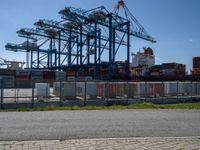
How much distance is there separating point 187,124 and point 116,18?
54198mm

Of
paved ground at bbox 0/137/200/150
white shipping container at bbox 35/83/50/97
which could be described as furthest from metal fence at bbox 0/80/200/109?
paved ground at bbox 0/137/200/150

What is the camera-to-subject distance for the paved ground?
6969mm

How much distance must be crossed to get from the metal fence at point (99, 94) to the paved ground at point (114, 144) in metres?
12.0

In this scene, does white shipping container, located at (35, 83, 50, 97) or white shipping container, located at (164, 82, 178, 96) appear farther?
white shipping container, located at (164, 82, 178, 96)

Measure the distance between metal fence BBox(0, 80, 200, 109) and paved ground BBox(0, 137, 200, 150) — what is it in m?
12.0

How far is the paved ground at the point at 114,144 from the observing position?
22.9 ft

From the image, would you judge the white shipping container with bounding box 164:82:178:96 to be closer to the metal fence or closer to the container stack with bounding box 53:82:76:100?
the metal fence

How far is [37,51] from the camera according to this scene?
289 feet

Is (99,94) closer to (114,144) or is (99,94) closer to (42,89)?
(42,89)

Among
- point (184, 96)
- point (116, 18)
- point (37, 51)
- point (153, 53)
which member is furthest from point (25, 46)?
point (184, 96)

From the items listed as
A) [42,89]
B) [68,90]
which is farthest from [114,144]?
[42,89]

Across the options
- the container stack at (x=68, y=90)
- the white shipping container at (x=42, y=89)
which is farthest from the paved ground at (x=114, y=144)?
the white shipping container at (x=42, y=89)

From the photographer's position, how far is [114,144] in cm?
734

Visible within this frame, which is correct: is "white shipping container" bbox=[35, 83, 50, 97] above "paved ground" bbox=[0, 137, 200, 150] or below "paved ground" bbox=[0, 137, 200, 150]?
Answer: above
